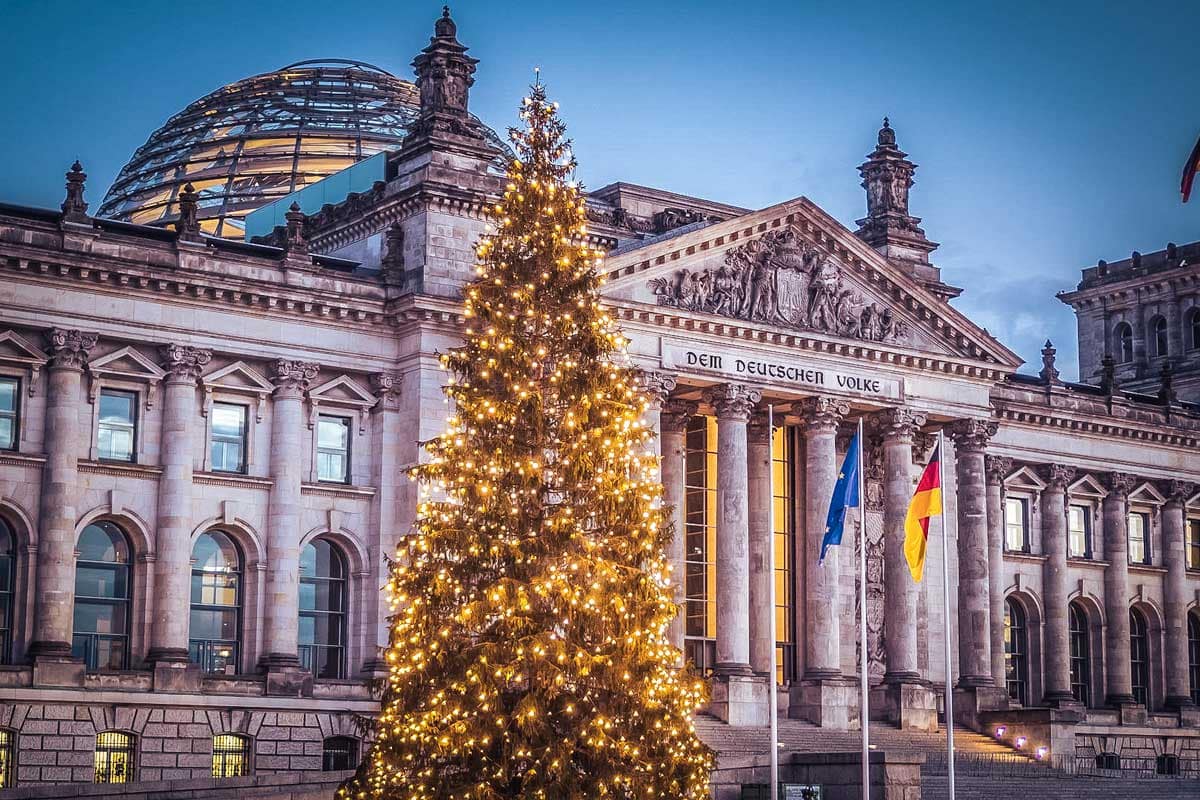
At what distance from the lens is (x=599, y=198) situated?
70875 millimetres

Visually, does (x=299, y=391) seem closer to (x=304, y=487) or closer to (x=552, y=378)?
(x=304, y=487)

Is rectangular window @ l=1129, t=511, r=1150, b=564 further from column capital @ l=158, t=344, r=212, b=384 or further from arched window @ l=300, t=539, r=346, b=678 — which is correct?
column capital @ l=158, t=344, r=212, b=384

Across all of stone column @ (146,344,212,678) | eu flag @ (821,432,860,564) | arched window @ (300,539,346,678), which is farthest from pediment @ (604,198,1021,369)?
stone column @ (146,344,212,678)

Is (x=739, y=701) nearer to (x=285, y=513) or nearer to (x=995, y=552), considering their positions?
(x=285, y=513)

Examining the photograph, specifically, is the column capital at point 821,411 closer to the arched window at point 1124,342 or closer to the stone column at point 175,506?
the stone column at point 175,506

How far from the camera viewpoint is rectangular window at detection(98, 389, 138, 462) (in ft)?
190

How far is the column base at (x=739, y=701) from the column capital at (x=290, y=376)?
53.1 ft

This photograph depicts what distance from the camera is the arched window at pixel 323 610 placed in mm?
61438

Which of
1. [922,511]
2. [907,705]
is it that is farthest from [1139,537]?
[922,511]

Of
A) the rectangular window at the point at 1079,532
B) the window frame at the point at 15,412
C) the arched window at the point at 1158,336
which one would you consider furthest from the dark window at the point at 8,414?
the arched window at the point at 1158,336

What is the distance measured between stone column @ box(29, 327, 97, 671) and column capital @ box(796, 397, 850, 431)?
24.3 meters

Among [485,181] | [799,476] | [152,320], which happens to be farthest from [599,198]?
[152,320]

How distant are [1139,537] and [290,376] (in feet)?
134

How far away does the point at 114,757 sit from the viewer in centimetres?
5516
